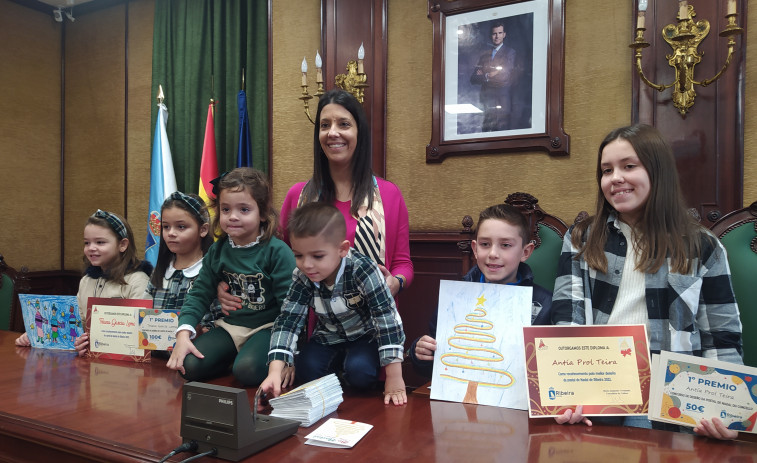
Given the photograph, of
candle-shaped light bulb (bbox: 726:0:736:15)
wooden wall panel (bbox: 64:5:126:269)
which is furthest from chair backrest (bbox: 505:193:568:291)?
wooden wall panel (bbox: 64:5:126:269)

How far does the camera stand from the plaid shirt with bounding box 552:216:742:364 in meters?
1.36

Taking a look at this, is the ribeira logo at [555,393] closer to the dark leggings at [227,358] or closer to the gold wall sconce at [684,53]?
the dark leggings at [227,358]

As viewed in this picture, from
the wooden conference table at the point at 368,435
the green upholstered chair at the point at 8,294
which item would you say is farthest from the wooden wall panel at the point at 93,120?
the wooden conference table at the point at 368,435

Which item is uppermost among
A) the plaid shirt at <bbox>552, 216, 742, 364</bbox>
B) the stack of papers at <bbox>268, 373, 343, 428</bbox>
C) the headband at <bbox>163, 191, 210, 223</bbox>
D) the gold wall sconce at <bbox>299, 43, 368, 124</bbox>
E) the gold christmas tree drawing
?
the gold wall sconce at <bbox>299, 43, 368, 124</bbox>

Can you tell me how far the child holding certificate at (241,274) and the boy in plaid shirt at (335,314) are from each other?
222 millimetres

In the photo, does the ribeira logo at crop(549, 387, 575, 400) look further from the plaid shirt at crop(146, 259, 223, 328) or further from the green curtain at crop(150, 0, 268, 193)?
the green curtain at crop(150, 0, 268, 193)

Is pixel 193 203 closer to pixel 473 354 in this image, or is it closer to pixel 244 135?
pixel 473 354

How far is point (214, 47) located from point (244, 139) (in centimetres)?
80

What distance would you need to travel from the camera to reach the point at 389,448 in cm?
108

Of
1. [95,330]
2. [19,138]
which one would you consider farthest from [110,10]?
[95,330]

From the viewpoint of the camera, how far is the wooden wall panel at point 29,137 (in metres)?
4.38

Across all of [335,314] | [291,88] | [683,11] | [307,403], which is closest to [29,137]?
[291,88]

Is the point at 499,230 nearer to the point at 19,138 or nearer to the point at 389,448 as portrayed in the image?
the point at 389,448

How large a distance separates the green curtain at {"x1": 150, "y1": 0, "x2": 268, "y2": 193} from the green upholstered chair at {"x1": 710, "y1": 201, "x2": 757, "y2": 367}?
109 inches
